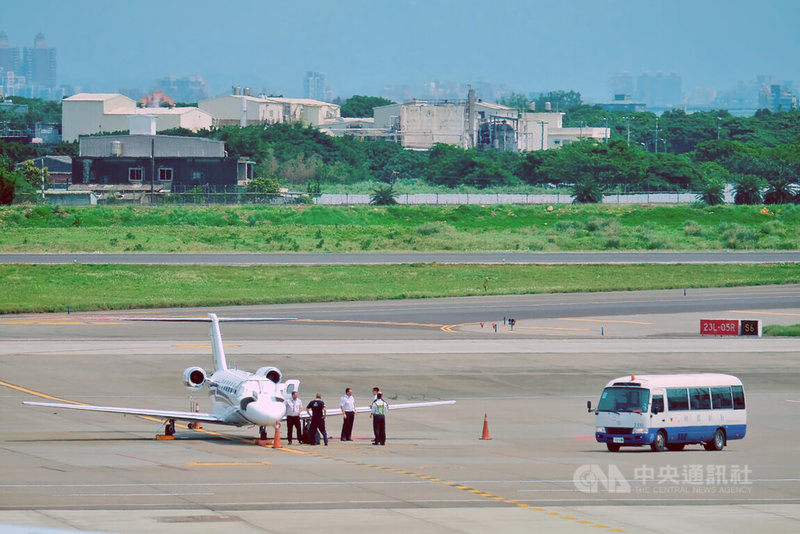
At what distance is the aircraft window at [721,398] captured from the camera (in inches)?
1484

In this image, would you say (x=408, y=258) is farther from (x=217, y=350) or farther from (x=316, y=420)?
(x=316, y=420)

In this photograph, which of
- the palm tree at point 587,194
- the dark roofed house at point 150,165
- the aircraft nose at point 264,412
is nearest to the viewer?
the aircraft nose at point 264,412

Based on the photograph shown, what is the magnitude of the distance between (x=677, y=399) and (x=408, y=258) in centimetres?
7900

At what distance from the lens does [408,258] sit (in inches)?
4537

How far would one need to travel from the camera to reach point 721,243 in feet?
440

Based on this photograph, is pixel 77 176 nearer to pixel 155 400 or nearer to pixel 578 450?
pixel 155 400

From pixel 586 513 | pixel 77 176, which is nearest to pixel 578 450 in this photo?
pixel 586 513

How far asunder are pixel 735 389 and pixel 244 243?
95.0 meters

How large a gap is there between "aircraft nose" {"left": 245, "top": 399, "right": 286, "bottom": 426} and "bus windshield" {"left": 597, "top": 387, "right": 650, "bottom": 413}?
1051 cm

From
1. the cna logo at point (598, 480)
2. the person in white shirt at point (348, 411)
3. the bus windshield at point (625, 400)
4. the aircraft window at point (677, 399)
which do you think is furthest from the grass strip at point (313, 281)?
the cna logo at point (598, 480)

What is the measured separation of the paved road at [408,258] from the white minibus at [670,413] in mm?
71414

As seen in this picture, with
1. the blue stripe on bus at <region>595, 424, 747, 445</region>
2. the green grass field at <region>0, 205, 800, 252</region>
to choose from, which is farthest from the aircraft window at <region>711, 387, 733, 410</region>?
the green grass field at <region>0, 205, 800, 252</region>

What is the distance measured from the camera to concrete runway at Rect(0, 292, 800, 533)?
2553 centimetres

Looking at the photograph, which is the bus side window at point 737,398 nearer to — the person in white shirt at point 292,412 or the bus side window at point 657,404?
the bus side window at point 657,404
